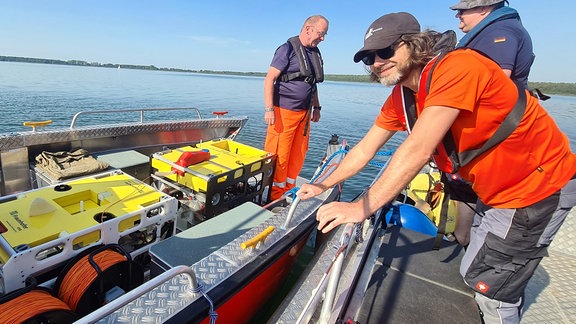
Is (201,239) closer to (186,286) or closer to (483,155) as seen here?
(186,286)

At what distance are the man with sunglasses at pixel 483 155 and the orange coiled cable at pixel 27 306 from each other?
1.21 m

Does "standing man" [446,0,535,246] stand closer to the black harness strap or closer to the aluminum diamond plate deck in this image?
the black harness strap

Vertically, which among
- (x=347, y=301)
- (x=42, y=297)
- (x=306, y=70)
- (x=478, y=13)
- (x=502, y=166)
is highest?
(x=478, y=13)

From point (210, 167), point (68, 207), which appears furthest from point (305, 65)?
point (68, 207)

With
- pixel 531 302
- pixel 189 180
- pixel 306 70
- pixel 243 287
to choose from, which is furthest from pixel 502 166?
pixel 306 70

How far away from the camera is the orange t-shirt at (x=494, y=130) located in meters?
1.23

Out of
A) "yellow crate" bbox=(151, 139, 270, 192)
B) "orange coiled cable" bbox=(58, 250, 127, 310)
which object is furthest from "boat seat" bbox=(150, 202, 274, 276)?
"yellow crate" bbox=(151, 139, 270, 192)

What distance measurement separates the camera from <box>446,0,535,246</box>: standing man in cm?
214

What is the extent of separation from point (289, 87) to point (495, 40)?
2.27 m

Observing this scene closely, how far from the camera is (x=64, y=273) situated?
1658 millimetres

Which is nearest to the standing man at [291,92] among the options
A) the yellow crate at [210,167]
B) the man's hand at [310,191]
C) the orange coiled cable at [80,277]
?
the yellow crate at [210,167]

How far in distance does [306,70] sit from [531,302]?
313 cm

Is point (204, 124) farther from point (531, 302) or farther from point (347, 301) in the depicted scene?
point (531, 302)

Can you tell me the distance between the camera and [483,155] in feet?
4.86
